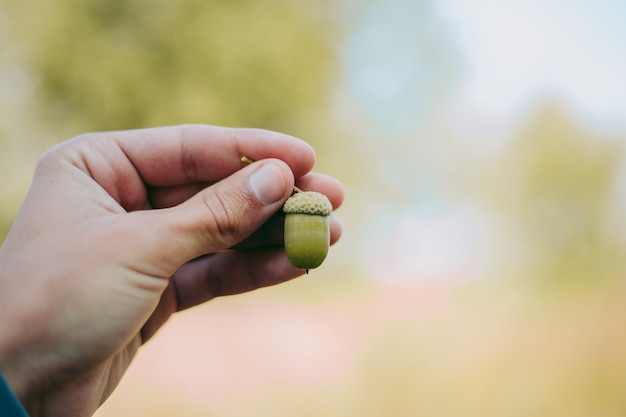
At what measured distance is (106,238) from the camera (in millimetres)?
1317

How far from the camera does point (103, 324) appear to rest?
1312 millimetres

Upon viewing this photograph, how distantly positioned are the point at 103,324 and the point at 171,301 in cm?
64

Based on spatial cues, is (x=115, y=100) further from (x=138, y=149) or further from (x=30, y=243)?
(x=30, y=243)

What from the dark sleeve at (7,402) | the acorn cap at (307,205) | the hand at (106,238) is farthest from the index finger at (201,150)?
the dark sleeve at (7,402)

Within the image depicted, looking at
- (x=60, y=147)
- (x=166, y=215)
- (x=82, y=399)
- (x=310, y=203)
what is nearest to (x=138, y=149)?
(x=60, y=147)

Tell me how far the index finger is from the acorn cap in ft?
0.63

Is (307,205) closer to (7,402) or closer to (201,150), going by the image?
(201,150)

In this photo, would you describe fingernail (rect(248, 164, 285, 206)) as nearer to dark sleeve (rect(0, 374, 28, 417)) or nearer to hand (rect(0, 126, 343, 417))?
hand (rect(0, 126, 343, 417))

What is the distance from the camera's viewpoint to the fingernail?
1461 millimetres

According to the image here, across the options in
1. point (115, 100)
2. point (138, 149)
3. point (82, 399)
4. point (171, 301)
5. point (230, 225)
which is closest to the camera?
point (230, 225)

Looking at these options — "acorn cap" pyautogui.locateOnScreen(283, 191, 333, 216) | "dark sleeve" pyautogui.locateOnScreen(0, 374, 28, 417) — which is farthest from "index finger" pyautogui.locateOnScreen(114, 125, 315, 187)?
"dark sleeve" pyautogui.locateOnScreen(0, 374, 28, 417)

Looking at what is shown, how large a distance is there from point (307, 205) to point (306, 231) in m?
0.08

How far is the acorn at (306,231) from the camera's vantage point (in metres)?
1.54

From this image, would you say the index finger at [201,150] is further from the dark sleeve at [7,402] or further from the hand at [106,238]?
the dark sleeve at [7,402]
